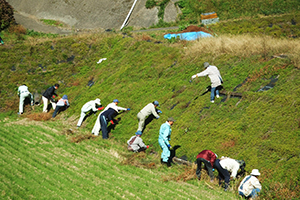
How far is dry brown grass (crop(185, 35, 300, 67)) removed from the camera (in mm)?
16673

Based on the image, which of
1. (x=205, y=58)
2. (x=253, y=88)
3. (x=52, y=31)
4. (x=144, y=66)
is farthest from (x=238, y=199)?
(x=52, y=31)

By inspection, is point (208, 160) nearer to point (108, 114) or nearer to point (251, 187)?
point (251, 187)

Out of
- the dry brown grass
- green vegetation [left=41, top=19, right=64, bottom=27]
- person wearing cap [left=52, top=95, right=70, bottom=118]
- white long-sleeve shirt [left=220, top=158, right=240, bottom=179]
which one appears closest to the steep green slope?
white long-sleeve shirt [left=220, top=158, right=240, bottom=179]

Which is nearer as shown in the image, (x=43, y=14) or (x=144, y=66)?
(x=144, y=66)

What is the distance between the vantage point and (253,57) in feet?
56.4

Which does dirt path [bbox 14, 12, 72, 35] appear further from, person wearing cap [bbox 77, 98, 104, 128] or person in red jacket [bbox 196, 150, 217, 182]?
person in red jacket [bbox 196, 150, 217, 182]

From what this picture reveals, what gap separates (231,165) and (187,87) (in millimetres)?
7545

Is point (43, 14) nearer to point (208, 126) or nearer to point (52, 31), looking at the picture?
point (52, 31)

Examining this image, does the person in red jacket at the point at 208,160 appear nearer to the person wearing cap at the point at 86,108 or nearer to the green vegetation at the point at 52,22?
the person wearing cap at the point at 86,108

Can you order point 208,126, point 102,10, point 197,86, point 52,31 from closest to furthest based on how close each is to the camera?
point 208,126, point 197,86, point 52,31, point 102,10

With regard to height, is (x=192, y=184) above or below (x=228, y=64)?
below

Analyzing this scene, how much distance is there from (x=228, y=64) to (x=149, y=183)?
9612 mm

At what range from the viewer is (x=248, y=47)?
1798cm

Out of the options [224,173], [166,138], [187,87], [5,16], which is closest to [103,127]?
[166,138]
